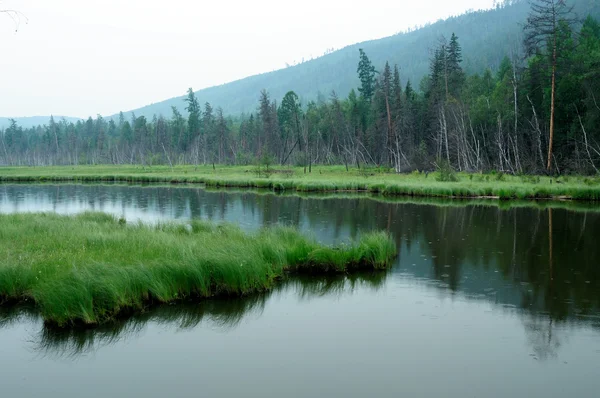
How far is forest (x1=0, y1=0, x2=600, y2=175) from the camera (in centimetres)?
4359

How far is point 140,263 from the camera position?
11.8m

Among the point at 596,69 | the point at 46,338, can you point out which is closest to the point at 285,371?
the point at 46,338

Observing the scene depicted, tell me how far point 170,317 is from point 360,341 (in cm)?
428

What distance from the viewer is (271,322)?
10.9 m

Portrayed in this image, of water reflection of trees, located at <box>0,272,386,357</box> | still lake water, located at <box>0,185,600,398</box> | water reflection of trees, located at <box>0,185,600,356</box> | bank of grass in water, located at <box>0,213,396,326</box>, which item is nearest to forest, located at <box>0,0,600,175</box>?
water reflection of trees, located at <box>0,185,600,356</box>

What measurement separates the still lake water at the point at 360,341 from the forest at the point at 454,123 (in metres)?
26.1

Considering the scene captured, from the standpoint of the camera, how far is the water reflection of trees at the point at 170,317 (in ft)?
31.1

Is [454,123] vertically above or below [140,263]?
above

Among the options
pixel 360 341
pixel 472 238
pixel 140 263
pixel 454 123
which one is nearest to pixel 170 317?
pixel 140 263

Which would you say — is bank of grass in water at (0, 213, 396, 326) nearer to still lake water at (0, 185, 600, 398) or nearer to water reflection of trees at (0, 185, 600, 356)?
still lake water at (0, 185, 600, 398)

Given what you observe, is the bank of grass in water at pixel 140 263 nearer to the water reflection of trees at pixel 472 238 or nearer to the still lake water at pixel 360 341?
the still lake water at pixel 360 341

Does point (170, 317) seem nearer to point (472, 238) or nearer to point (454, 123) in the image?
point (472, 238)

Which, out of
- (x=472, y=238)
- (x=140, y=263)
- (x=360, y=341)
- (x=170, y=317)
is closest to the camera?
(x=360, y=341)

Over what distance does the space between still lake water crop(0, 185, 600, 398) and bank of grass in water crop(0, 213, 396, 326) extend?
1.49 ft
